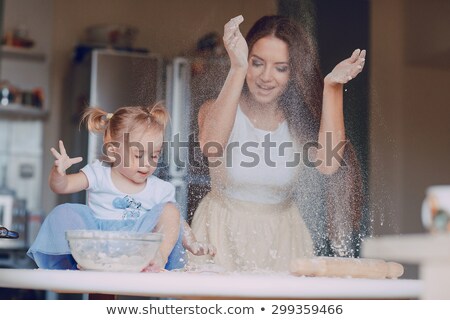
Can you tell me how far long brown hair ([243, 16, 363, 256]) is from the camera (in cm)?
250

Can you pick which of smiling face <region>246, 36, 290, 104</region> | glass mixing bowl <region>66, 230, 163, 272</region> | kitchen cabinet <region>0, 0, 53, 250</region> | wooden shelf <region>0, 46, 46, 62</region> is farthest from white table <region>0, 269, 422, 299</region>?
wooden shelf <region>0, 46, 46, 62</region>

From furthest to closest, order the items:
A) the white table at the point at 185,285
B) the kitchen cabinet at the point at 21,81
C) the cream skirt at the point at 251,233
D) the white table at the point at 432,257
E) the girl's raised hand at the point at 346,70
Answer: the kitchen cabinet at the point at 21,81 → the girl's raised hand at the point at 346,70 → the cream skirt at the point at 251,233 → the white table at the point at 185,285 → the white table at the point at 432,257

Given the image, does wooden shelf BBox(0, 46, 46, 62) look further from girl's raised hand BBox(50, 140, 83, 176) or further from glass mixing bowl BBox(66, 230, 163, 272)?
glass mixing bowl BBox(66, 230, 163, 272)

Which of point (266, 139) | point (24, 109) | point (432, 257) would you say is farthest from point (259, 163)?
point (24, 109)

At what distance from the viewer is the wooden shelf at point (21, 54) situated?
13.4ft

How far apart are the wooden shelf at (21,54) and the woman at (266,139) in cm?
186

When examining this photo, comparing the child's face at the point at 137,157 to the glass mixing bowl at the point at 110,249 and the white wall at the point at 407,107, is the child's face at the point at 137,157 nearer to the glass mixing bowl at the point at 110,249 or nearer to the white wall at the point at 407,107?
the glass mixing bowl at the point at 110,249

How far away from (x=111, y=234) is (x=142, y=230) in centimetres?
39

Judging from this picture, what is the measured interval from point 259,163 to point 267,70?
0.28 metres

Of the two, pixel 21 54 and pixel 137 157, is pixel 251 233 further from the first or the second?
pixel 21 54

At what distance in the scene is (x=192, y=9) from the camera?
255 centimetres

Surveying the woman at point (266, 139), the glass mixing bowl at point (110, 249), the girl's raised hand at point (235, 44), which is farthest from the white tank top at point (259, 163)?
the glass mixing bowl at point (110, 249)

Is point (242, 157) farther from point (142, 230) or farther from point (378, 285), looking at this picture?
point (378, 285)

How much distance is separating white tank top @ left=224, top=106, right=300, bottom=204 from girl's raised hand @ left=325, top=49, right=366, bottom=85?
20 centimetres
